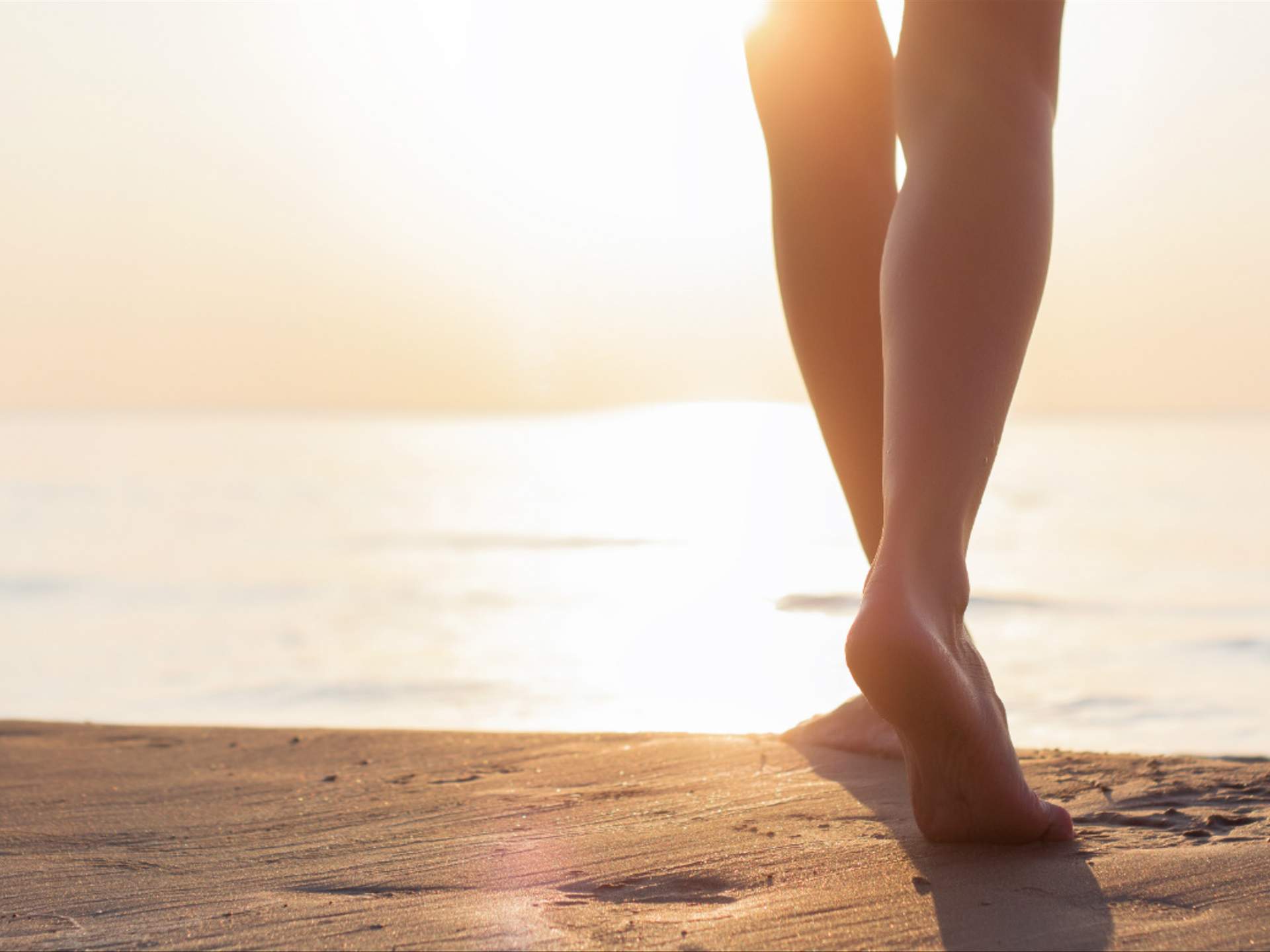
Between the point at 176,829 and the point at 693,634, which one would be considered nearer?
the point at 176,829

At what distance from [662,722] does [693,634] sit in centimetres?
122

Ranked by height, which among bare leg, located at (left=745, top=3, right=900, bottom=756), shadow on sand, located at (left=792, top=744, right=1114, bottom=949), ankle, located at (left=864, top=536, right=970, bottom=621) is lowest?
shadow on sand, located at (left=792, top=744, right=1114, bottom=949)

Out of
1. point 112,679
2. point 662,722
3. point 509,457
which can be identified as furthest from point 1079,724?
point 509,457

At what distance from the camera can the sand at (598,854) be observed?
797mm

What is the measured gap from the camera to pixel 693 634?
134 inches

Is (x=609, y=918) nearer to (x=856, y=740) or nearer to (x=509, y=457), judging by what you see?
(x=856, y=740)

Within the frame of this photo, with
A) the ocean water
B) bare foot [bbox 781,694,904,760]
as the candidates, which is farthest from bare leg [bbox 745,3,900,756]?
the ocean water

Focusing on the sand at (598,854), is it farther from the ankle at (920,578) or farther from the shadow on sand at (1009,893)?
the ankle at (920,578)

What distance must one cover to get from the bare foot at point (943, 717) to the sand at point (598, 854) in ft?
0.07

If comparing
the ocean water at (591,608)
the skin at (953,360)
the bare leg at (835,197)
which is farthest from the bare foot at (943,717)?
the ocean water at (591,608)

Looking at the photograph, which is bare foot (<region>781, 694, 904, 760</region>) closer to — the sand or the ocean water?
the sand

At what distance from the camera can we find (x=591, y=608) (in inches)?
163

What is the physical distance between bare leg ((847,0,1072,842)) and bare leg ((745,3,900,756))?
0.97 feet

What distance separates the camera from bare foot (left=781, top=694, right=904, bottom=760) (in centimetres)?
143
